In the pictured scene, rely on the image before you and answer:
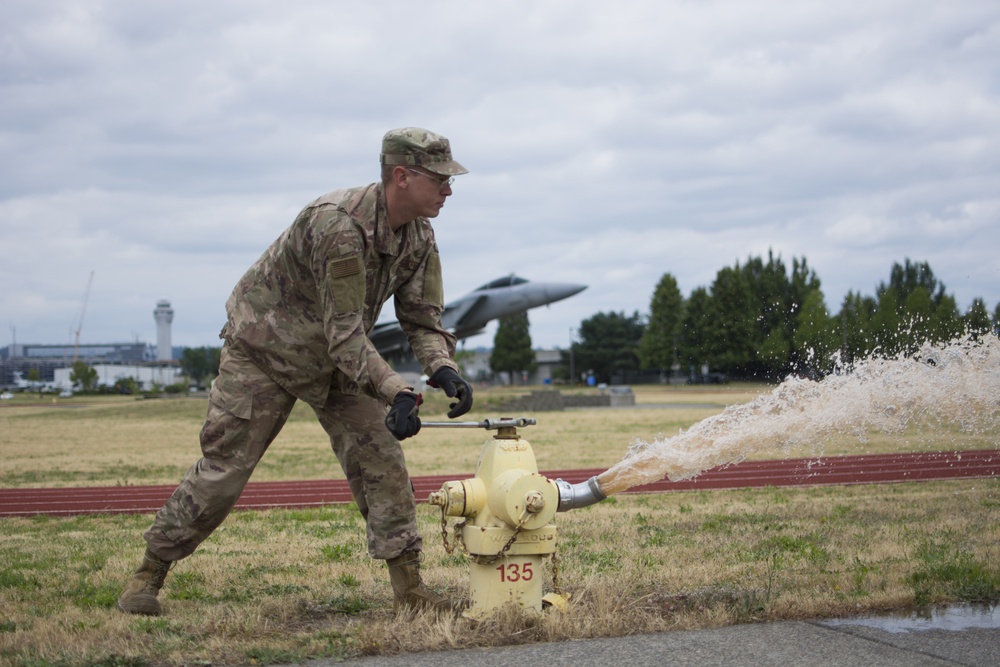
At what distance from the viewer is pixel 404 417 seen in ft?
12.9

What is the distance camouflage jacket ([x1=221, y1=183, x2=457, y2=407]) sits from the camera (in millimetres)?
4172

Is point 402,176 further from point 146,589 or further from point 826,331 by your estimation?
point 826,331

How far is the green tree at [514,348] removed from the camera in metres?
110

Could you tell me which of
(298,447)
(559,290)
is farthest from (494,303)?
(298,447)

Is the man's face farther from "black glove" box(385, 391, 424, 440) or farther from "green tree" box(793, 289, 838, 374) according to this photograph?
"green tree" box(793, 289, 838, 374)

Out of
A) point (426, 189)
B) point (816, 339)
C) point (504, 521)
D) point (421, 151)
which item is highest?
point (421, 151)

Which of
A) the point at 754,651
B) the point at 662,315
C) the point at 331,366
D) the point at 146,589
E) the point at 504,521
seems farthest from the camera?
the point at 662,315

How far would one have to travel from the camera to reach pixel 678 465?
221 inches

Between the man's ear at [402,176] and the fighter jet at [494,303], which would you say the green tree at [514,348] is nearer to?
the fighter jet at [494,303]

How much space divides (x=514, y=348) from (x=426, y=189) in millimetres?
106713

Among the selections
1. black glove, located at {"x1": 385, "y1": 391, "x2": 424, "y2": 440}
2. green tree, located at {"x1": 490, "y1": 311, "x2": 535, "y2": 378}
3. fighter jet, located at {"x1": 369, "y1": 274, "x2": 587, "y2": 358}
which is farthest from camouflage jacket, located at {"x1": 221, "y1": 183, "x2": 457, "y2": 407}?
green tree, located at {"x1": 490, "y1": 311, "x2": 535, "y2": 378}

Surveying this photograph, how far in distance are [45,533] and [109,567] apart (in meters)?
2.19

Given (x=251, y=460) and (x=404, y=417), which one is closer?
(x=404, y=417)

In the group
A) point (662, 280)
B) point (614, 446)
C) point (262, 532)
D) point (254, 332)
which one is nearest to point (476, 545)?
point (254, 332)
